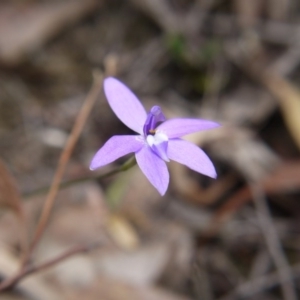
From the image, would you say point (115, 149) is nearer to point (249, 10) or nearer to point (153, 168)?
point (153, 168)

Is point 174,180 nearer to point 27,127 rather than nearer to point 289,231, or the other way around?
point 289,231

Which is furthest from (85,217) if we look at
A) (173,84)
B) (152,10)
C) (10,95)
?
(152,10)

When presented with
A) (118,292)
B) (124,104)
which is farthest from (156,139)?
(118,292)

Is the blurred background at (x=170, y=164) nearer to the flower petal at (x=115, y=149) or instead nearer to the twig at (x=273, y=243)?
the twig at (x=273, y=243)

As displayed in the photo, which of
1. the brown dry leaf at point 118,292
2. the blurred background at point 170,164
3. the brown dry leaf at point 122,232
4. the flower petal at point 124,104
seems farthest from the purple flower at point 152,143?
the brown dry leaf at point 122,232

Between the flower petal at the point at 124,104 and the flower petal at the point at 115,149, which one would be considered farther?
the flower petal at the point at 124,104
